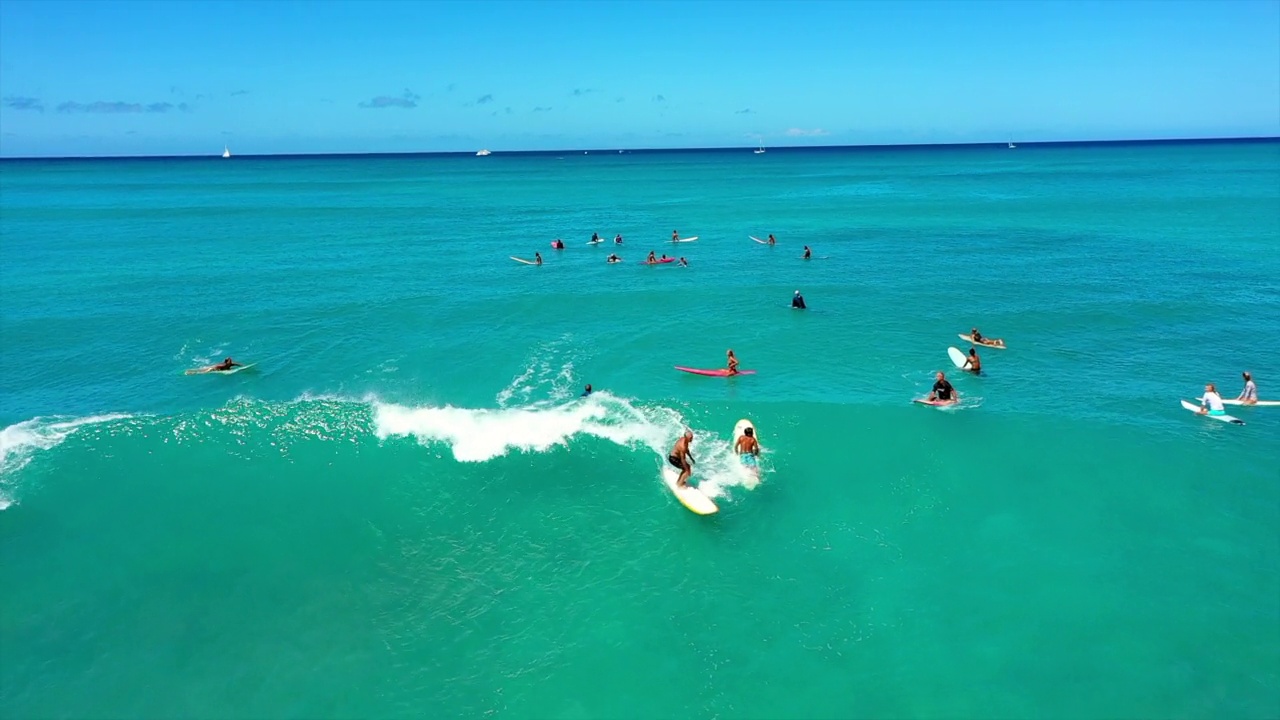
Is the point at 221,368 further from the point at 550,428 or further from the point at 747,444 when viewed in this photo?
the point at 747,444

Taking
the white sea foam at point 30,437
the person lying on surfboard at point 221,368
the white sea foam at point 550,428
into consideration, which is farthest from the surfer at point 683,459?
the person lying on surfboard at point 221,368

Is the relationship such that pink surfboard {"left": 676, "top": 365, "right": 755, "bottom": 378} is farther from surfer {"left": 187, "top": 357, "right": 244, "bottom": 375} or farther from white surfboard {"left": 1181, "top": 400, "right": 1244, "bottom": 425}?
surfer {"left": 187, "top": 357, "right": 244, "bottom": 375}

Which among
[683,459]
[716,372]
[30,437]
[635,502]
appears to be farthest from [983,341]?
[30,437]

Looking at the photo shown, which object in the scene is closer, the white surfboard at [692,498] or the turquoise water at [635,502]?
the turquoise water at [635,502]

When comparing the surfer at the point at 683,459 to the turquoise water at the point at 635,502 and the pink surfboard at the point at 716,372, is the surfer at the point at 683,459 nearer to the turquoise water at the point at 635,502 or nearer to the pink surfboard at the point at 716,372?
the turquoise water at the point at 635,502

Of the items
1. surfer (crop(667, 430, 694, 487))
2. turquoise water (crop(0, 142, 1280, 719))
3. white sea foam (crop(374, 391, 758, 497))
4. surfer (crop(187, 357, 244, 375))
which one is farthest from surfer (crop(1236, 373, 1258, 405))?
surfer (crop(187, 357, 244, 375))

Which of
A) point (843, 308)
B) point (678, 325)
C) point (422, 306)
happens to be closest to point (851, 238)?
point (843, 308)
